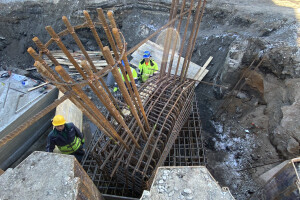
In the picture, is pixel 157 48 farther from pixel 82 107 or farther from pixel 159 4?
pixel 82 107

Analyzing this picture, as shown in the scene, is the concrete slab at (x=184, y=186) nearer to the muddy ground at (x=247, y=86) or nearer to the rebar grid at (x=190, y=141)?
the rebar grid at (x=190, y=141)

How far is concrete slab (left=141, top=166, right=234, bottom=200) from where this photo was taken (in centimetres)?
197

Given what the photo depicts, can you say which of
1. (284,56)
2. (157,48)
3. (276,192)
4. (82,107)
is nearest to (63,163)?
(82,107)

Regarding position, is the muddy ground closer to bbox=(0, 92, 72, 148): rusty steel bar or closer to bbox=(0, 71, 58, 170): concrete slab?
bbox=(0, 71, 58, 170): concrete slab

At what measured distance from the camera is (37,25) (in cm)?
1024

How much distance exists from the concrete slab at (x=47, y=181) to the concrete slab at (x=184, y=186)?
70 cm

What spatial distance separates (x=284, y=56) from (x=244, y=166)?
3.28m

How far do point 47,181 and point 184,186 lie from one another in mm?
1466

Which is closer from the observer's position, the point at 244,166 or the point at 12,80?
the point at 244,166

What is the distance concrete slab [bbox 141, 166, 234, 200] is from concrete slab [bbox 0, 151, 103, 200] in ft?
2.28

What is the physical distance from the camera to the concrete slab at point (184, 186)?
6.47 ft

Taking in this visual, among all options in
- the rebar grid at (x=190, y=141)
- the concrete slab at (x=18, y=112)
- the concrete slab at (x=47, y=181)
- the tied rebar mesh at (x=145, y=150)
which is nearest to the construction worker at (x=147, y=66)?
the tied rebar mesh at (x=145, y=150)

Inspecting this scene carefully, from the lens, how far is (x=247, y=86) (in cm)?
620

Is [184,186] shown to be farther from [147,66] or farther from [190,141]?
[147,66]
